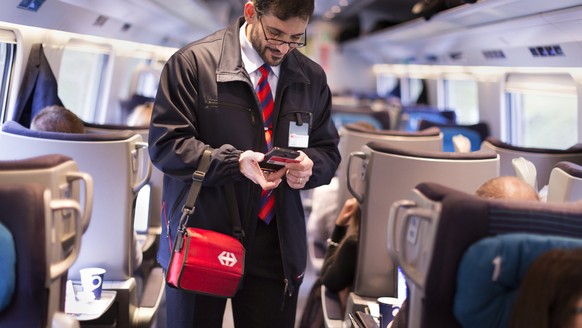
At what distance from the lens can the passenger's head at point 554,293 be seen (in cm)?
181

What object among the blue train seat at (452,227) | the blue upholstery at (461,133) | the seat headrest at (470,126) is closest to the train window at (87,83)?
the seat headrest at (470,126)

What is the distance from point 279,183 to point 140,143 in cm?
139

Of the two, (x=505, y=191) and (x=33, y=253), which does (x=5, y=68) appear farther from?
(x=505, y=191)

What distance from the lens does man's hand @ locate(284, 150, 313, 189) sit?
8.46 ft

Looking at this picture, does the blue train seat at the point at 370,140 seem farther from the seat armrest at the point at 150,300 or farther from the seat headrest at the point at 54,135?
the seat headrest at the point at 54,135

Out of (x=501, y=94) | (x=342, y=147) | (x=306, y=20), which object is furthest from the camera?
(x=501, y=94)

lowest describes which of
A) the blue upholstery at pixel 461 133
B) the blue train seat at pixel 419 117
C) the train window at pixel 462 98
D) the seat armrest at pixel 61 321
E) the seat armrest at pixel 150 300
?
the seat armrest at pixel 150 300

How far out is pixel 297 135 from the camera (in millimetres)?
2730

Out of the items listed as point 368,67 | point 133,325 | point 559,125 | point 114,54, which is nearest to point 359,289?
point 133,325

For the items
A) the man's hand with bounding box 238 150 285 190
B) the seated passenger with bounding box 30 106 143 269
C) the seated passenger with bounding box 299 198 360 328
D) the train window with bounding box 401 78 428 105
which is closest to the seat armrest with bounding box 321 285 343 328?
the seated passenger with bounding box 299 198 360 328

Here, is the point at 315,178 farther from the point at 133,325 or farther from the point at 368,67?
the point at 368,67

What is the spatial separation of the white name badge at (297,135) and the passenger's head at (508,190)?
2.32 feet

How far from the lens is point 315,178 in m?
2.76

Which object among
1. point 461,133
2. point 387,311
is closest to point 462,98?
point 461,133
